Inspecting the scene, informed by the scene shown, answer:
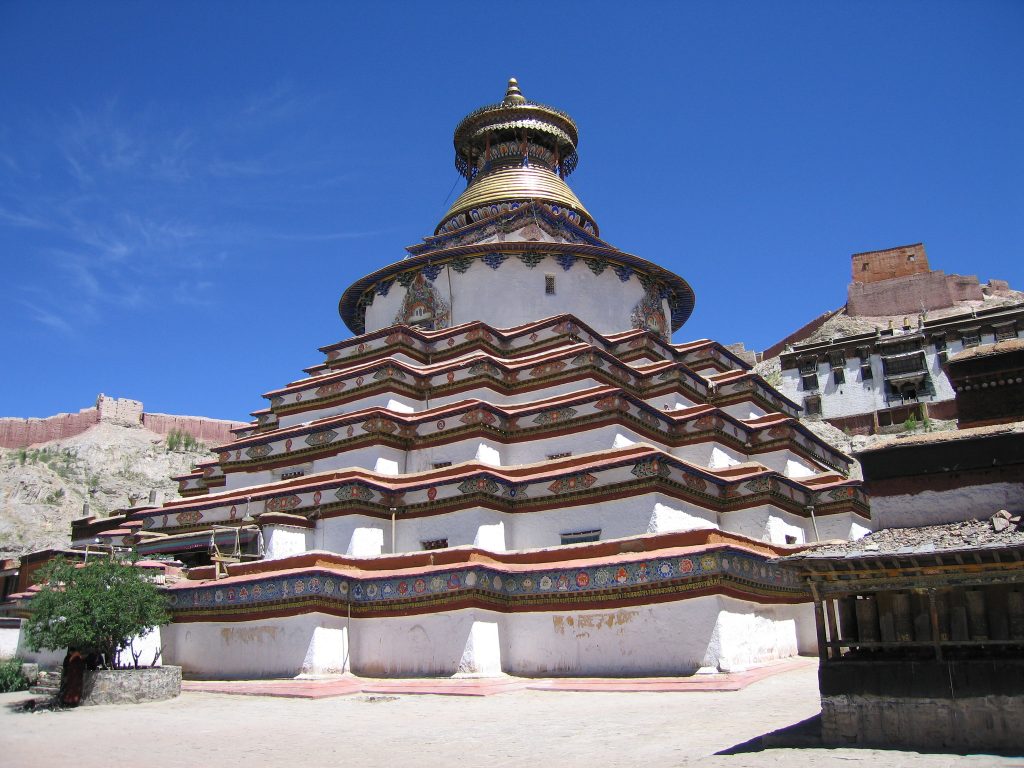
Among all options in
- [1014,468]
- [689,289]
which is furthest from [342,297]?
[1014,468]

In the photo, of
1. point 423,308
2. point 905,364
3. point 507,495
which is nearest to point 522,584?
point 507,495

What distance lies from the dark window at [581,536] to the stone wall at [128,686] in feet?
21.6

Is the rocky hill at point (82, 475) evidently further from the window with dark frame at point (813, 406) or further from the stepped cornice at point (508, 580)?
the stepped cornice at point (508, 580)

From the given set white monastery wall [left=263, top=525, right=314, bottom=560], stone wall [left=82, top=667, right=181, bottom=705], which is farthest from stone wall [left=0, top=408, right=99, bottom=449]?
stone wall [left=82, top=667, right=181, bottom=705]

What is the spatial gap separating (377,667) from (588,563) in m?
3.83

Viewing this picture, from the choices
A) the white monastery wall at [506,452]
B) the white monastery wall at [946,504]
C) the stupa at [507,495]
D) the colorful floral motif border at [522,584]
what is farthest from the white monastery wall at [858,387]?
the white monastery wall at [946,504]

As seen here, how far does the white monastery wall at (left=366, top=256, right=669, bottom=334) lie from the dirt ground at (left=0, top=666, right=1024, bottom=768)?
38.7 feet

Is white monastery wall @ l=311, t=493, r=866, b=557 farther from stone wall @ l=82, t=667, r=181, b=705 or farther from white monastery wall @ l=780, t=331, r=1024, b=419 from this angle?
white monastery wall @ l=780, t=331, r=1024, b=419

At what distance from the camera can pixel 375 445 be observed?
1808 cm

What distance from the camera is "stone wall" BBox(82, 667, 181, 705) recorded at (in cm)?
1267

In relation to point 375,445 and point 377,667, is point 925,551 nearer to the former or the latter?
point 377,667

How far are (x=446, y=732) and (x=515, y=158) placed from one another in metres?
21.5

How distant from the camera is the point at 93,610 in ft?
42.3

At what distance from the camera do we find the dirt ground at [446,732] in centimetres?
789
